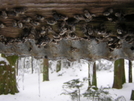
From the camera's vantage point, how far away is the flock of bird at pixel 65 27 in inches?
47.4

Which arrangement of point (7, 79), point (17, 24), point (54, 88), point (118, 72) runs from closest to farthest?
1. point (17, 24)
2. point (7, 79)
3. point (118, 72)
4. point (54, 88)

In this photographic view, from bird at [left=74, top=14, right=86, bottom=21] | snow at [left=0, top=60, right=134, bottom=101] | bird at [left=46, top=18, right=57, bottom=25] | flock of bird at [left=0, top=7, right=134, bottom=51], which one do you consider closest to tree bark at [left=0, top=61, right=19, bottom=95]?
snow at [left=0, top=60, right=134, bottom=101]

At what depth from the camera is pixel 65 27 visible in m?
1.29

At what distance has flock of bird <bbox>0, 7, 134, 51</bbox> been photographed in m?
1.20

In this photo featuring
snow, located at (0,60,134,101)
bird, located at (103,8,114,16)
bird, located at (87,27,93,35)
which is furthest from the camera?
snow, located at (0,60,134,101)

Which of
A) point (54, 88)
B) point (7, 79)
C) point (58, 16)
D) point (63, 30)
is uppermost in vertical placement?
point (58, 16)

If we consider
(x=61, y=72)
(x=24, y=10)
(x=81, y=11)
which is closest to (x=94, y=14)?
(x=81, y=11)

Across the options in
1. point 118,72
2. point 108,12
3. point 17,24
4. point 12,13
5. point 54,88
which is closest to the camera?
point 108,12

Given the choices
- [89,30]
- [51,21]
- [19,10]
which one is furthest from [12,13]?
[89,30]

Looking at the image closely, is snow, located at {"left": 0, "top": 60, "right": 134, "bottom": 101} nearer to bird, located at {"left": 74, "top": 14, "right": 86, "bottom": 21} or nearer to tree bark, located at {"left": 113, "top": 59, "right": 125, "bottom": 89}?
tree bark, located at {"left": 113, "top": 59, "right": 125, "bottom": 89}

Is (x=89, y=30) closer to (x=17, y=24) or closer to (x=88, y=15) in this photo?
(x=88, y=15)

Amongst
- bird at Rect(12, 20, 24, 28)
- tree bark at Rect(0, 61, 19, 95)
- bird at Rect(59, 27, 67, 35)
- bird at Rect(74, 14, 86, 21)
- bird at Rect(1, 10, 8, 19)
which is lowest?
tree bark at Rect(0, 61, 19, 95)

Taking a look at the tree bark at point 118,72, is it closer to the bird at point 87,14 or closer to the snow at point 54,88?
the snow at point 54,88

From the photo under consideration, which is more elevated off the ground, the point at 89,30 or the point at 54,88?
the point at 89,30
